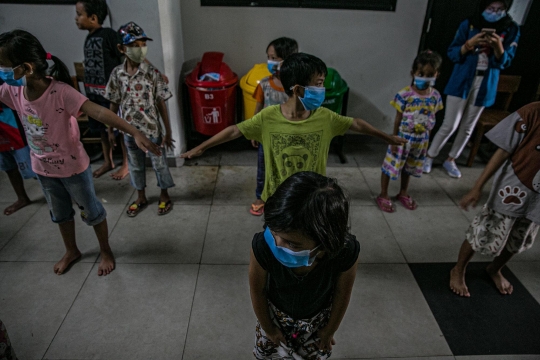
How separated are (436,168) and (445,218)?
115cm

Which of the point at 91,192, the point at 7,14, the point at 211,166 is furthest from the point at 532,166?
the point at 7,14

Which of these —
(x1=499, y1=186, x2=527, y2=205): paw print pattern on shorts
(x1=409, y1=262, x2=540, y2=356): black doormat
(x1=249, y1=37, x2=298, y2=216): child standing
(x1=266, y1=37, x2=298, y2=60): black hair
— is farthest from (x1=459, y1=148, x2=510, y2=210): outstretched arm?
(x1=266, y1=37, x2=298, y2=60): black hair

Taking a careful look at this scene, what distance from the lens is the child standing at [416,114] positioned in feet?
10.1

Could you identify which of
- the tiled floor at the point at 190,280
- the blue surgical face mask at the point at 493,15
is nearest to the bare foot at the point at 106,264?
the tiled floor at the point at 190,280

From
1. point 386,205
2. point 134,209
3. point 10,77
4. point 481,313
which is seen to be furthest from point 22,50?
point 481,313

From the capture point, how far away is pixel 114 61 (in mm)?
3541

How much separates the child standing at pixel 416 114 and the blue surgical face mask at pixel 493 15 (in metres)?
0.84

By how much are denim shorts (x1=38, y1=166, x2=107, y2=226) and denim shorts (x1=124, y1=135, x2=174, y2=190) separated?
0.73m

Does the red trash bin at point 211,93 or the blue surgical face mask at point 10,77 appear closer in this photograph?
the blue surgical face mask at point 10,77

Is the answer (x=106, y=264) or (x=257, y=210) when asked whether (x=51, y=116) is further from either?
(x=257, y=210)

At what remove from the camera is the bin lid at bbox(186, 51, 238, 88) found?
412cm

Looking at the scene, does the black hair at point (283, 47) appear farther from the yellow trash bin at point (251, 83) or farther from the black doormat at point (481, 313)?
the black doormat at point (481, 313)

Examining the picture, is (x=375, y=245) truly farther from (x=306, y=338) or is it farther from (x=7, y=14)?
(x=7, y=14)

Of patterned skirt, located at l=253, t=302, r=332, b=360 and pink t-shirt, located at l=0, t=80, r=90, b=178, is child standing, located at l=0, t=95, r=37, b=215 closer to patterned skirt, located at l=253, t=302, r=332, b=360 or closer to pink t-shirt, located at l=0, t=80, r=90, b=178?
pink t-shirt, located at l=0, t=80, r=90, b=178
